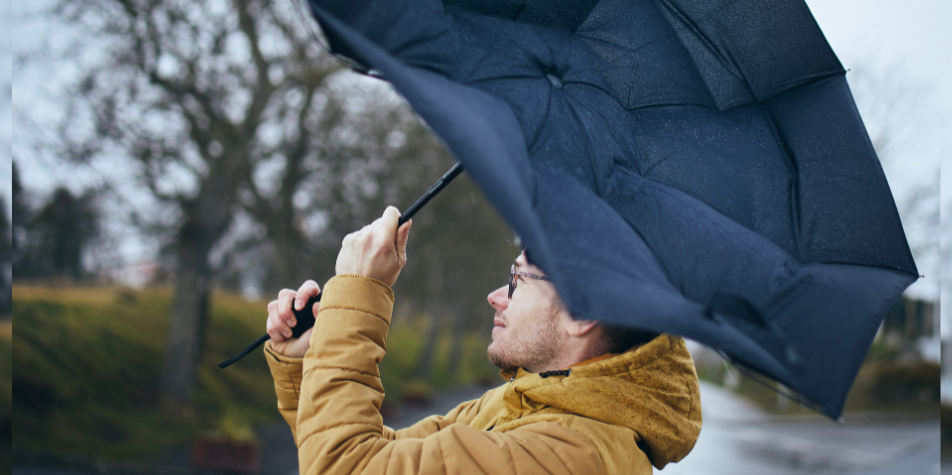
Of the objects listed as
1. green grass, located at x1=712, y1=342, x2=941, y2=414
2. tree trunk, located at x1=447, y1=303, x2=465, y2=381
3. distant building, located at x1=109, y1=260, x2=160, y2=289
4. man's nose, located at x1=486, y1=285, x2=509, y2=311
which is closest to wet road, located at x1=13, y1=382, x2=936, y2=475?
green grass, located at x1=712, y1=342, x2=941, y2=414

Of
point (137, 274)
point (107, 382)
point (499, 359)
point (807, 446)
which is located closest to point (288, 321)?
point (499, 359)

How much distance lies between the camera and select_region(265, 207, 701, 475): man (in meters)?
1.52

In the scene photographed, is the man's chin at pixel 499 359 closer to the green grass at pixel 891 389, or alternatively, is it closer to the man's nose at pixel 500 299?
the man's nose at pixel 500 299

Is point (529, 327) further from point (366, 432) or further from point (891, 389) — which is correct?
point (891, 389)

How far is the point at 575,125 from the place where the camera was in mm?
1562

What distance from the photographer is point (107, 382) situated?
36.7ft

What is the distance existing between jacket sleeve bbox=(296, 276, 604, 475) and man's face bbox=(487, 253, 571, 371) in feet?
0.97

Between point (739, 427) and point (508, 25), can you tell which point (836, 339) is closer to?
point (508, 25)

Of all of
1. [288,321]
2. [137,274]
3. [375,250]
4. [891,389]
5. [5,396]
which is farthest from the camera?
[891,389]

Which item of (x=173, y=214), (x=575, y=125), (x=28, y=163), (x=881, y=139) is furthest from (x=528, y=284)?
(x=881, y=139)

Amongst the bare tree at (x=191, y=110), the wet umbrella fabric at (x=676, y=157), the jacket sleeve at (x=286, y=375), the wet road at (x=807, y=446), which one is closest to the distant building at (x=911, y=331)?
the wet road at (x=807, y=446)

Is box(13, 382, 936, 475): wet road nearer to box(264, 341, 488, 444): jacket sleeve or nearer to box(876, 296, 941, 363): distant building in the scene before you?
box(876, 296, 941, 363): distant building

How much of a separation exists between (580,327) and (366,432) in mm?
640

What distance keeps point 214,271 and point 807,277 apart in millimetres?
11386
